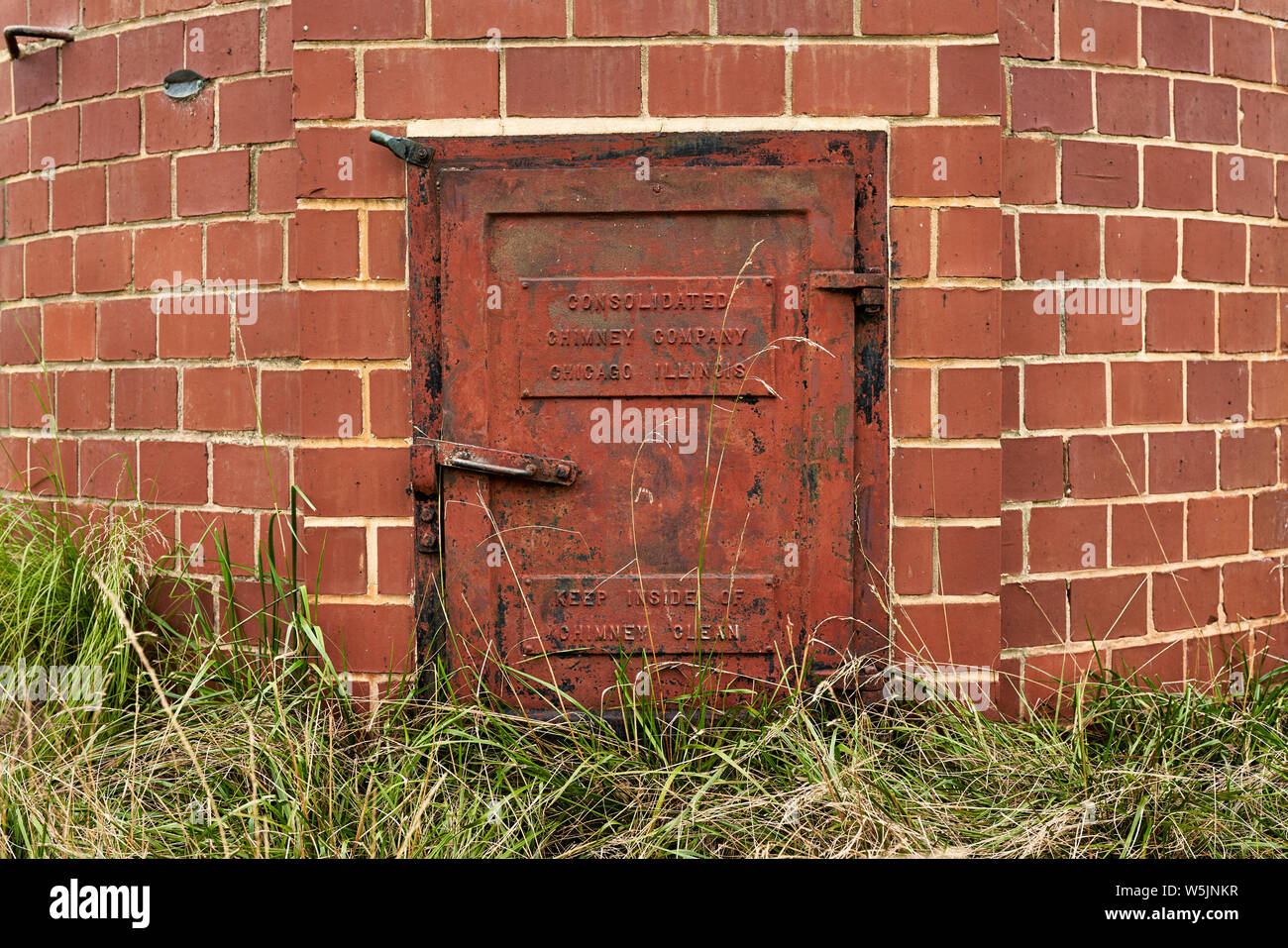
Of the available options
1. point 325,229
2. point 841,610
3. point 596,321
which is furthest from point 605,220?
point 841,610

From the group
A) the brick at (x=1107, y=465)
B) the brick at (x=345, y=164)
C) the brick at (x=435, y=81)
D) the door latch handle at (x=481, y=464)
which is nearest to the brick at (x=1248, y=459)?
the brick at (x=1107, y=465)

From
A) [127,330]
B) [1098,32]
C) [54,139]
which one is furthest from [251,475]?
[1098,32]

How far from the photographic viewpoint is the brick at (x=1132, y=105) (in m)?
2.67

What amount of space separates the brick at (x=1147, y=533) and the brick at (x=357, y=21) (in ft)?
7.60

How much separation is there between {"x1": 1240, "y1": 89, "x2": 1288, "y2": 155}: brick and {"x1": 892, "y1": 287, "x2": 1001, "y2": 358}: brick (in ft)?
3.90

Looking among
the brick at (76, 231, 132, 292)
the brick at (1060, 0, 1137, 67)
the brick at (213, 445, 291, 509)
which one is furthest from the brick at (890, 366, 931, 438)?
the brick at (76, 231, 132, 292)

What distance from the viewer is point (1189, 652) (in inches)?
110

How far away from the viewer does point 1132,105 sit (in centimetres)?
270

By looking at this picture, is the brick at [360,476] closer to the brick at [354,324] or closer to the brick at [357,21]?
the brick at [354,324]

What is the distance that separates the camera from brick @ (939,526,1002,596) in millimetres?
2430

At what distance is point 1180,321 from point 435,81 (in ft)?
7.22

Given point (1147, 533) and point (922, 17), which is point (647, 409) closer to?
point (922, 17)

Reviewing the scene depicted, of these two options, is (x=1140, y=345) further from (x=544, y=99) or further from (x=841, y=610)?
(x=544, y=99)
